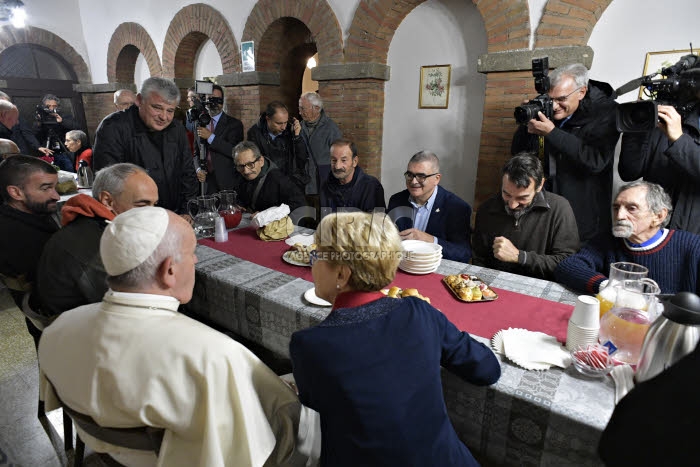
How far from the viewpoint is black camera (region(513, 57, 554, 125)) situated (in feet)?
8.29

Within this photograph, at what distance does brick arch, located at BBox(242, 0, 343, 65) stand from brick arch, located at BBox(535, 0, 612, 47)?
233 centimetres

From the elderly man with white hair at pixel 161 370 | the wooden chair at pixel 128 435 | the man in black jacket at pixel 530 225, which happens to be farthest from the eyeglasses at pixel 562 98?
the wooden chair at pixel 128 435

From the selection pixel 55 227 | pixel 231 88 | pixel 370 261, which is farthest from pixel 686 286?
pixel 231 88

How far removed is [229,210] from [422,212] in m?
1.38

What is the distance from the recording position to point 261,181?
10.5 ft

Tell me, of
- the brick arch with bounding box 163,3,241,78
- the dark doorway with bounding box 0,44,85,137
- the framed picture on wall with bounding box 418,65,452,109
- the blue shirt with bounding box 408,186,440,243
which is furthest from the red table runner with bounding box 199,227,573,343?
the dark doorway with bounding box 0,44,85,137

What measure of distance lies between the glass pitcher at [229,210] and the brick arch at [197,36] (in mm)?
3957

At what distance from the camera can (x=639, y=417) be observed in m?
0.59

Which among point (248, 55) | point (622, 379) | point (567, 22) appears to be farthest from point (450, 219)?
point (248, 55)

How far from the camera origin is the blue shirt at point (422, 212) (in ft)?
8.73

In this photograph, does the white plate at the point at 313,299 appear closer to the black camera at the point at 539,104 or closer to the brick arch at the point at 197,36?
the black camera at the point at 539,104

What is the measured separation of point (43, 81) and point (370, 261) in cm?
994

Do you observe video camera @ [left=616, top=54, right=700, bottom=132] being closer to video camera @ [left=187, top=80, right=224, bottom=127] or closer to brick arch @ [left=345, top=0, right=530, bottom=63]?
brick arch @ [left=345, top=0, right=530, bottom=63]

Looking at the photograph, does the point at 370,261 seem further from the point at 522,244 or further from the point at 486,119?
the point at 486,119
